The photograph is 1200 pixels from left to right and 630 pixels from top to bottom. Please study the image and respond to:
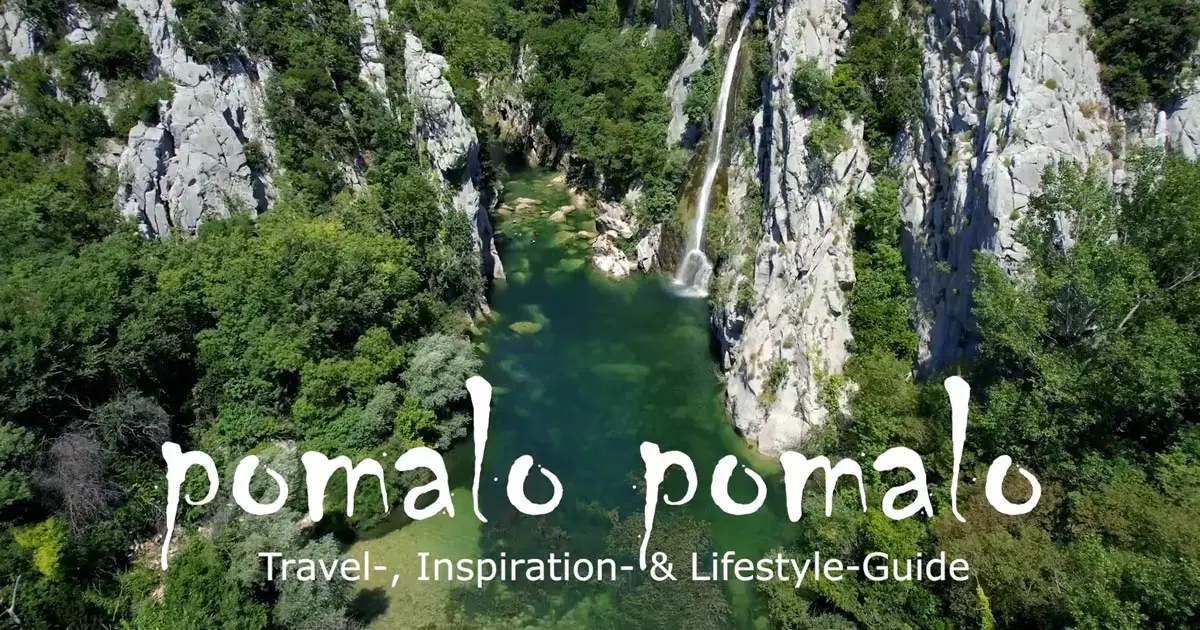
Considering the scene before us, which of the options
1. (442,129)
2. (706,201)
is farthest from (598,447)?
(442,129)

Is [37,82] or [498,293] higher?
[37,82]

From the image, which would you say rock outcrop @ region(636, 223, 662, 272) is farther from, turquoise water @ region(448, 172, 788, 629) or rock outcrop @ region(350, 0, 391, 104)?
rock outcrop @ region(350, 0, 391, 104)

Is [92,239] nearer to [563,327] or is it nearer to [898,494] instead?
[563,327]

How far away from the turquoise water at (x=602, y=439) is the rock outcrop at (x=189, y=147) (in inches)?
614

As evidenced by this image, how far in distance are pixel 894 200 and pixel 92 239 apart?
120 ft

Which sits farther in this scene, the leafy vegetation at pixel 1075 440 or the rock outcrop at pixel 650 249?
the rock outcrop at pixel 650 249

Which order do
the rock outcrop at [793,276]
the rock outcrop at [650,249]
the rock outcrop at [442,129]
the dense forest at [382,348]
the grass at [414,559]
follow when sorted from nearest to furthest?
1. the dense forest at [382,348]
2. the grass at [414,559]
3. the rock outcrop at [793,276]
4. the rock outcrop at [442,129]
5. the rock outcrop at [650,249]

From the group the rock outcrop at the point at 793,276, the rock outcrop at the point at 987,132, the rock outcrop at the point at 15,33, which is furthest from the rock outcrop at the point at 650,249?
the rock outcrop at the point at 15,33

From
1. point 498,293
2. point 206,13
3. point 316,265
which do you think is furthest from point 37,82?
point 498,293

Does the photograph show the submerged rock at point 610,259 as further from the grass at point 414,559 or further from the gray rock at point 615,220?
the grass at point 414,559

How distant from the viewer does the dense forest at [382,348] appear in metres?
17.0

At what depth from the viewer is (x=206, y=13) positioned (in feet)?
112

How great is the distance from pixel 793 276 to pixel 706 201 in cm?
1219

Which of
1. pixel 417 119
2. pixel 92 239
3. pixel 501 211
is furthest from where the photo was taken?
pixel 501 211
